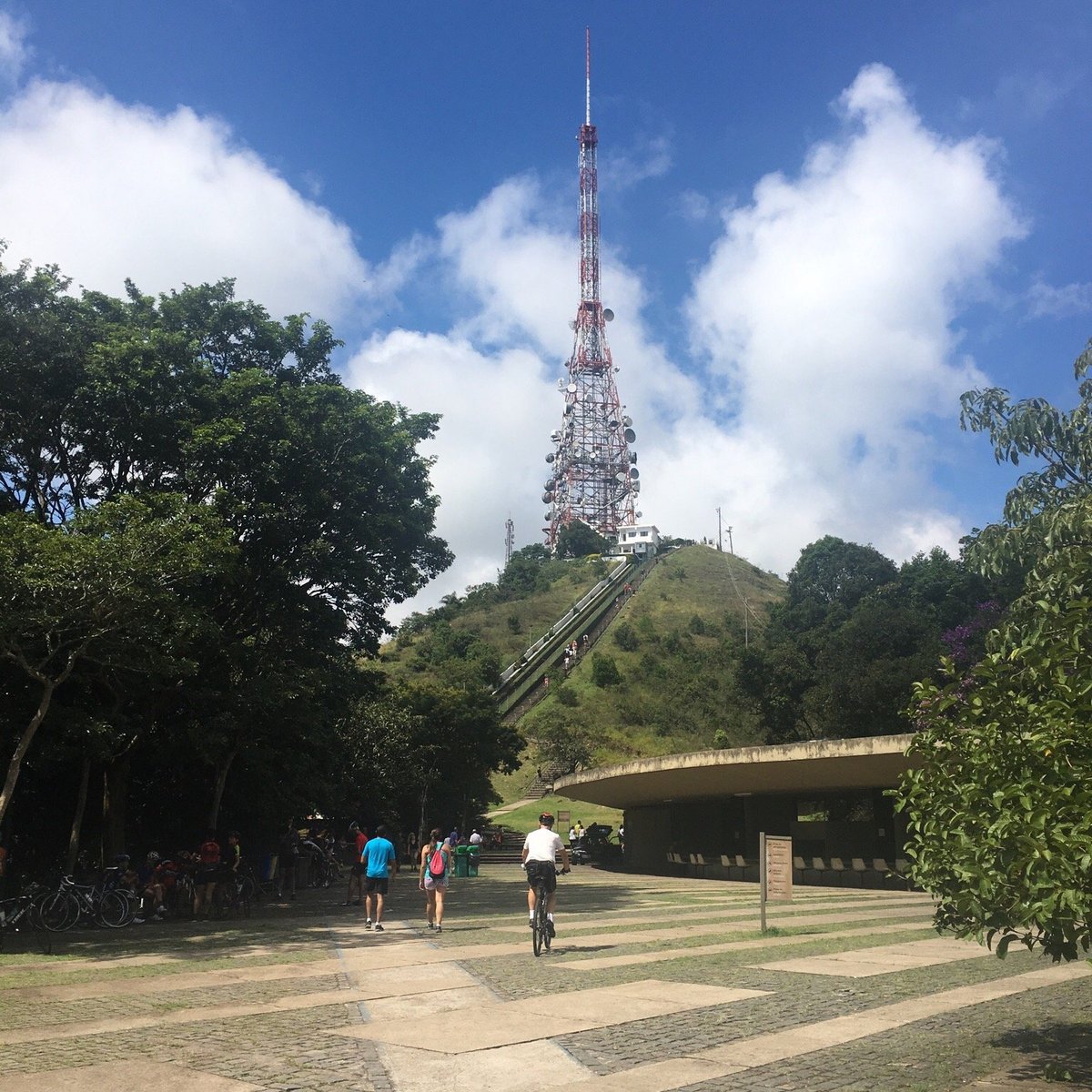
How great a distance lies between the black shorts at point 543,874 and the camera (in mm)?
11688

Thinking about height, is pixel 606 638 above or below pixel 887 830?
above

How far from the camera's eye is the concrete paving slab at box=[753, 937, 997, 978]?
10391 millimetres

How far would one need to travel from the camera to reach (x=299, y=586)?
21.2 metres

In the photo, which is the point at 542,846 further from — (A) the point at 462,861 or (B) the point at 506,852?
(B) the point at 506,852

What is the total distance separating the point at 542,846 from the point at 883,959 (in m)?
3.91

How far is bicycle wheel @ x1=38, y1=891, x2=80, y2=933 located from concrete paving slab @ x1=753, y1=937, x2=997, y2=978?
9872 mm

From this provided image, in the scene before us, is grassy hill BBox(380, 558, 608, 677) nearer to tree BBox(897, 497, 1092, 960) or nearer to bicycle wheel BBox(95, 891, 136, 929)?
bicycle wheel BBox(95, 891, 136, 929)

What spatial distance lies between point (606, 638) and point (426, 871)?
238ft

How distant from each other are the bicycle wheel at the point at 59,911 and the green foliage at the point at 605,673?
60366mm

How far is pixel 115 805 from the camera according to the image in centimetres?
1953

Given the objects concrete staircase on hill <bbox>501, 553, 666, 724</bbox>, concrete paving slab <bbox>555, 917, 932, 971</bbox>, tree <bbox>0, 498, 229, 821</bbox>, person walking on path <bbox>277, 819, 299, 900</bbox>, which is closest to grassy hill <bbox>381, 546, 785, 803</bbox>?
concrete staircase on hill <bbox>501, 553, 666, 724</bbox>

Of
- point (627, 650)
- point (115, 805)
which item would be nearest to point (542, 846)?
point (115, 805)

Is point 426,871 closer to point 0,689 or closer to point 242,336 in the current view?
point 0,689

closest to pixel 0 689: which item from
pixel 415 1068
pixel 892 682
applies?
pixel 415 1068
